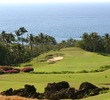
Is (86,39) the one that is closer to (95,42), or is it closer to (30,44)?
(95,42)

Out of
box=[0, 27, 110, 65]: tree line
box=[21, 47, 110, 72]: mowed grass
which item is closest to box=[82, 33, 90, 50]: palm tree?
box=[0, 27, 110, 65]: tree line

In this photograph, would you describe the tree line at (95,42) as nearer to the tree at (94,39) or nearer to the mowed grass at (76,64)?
the tree at (94,39)

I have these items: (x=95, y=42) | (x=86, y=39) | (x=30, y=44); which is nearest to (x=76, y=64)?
(x=30, y=44)

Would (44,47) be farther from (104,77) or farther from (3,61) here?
(104,77)

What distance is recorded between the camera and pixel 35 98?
1858 cm

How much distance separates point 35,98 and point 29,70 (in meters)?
18.6

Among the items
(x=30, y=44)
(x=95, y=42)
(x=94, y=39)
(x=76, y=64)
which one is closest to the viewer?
(x=76, y=64)

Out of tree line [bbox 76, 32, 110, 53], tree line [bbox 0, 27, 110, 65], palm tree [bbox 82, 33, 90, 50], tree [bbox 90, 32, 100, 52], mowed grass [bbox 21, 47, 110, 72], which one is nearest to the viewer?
mowed grass [bbox 21, 47, 110, 72]

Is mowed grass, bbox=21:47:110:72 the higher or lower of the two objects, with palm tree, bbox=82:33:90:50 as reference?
lower

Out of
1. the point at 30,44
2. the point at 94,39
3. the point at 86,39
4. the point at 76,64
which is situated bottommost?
the point at 76,64

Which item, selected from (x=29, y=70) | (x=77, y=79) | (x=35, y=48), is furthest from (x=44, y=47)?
(x=77, y=79)

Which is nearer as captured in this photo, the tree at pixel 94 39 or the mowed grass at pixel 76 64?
the mowed grass at pixel 76 64

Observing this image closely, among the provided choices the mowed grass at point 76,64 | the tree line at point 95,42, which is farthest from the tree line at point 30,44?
the mowed grass at point 76,64

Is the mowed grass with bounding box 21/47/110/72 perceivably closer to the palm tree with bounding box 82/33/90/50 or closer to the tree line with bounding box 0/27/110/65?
the tree line with bounding box 0/27/110/65
